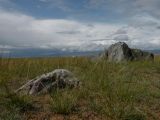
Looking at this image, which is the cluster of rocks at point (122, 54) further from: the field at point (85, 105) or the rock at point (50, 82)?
the field at point (85, 105)

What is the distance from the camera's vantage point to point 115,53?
2141 centimetres

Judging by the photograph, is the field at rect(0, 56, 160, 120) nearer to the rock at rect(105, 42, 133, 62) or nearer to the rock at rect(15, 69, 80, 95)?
the rock at rect(15, 69, 80, 95)

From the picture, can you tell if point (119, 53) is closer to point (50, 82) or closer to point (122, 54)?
point (122, 54)

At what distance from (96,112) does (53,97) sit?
2.87 ft

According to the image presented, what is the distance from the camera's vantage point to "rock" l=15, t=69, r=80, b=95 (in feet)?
26.8

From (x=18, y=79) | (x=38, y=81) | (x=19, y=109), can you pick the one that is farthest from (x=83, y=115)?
(x=18, y=79)

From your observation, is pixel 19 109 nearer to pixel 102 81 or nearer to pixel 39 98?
→ pixel 39 98

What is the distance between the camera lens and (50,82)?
8312 mm

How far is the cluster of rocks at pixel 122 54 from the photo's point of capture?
20.7 m

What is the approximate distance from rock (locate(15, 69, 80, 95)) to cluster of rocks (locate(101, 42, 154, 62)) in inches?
465

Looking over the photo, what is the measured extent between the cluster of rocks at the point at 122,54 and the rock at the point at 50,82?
38.8 feet

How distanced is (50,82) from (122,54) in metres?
12.9

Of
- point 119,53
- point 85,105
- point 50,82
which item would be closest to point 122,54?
point 119,53

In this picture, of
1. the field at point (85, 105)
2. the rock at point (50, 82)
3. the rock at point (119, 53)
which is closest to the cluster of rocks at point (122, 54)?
the rock at point (119, 53)
